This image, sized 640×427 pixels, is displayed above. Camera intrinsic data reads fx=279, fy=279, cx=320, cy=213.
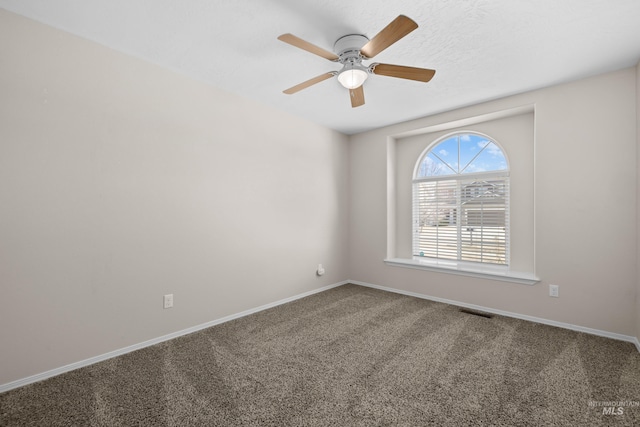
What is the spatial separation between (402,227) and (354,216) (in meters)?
0.78

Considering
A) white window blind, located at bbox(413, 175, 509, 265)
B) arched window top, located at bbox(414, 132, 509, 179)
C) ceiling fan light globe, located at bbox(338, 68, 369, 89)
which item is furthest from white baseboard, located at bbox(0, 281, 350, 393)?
arched window top, located at bbox(414, 132, 509, 179)

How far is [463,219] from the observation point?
3799mm

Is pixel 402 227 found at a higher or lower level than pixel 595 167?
lower

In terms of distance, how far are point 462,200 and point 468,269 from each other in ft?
3.13

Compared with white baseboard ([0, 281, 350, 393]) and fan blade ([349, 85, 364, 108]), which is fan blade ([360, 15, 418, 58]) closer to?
fan blade ([349, 85, 364, 108])

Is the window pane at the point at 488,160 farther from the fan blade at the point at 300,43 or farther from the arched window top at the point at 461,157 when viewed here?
the fan blade at the point at 300,43

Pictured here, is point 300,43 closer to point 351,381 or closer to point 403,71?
point 403,71

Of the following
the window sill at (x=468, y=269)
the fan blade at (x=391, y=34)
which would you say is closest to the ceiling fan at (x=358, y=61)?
the fan blade at (x=391, y=34)

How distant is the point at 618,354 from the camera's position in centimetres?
225

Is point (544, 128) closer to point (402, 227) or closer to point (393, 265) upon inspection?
point (402, 227)

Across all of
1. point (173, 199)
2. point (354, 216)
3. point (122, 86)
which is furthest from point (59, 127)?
point (354, 216)

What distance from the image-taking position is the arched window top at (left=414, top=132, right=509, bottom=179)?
3.58 m

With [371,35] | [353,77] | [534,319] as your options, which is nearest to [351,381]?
[353,77]

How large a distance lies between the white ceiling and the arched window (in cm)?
98
